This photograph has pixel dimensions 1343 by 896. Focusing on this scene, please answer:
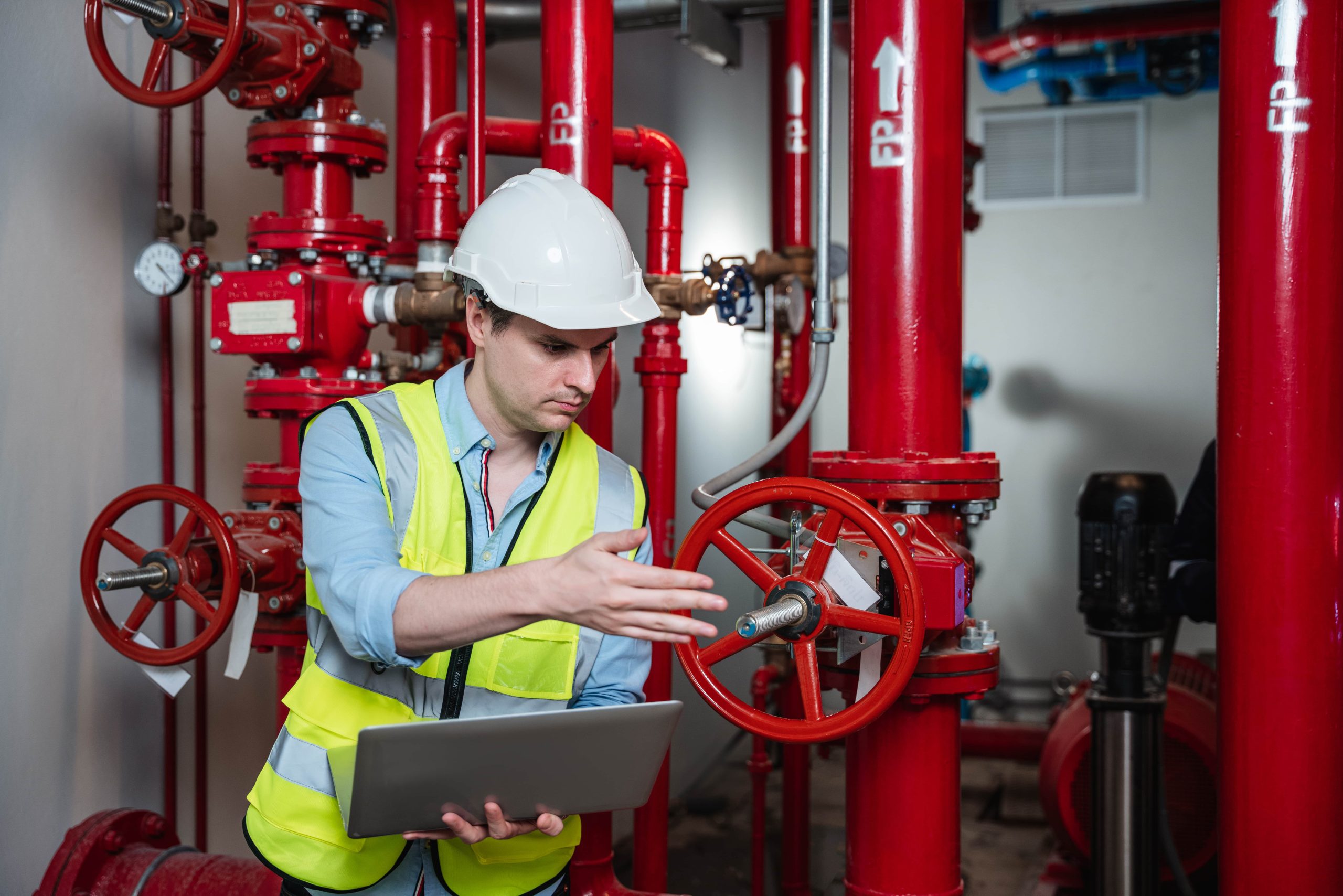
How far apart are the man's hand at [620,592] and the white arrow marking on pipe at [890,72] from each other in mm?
934

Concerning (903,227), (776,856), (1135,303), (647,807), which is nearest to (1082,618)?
(1135,303)

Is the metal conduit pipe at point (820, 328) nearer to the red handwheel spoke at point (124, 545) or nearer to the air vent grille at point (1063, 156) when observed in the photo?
the red handwheel spoke at point (124, 545)

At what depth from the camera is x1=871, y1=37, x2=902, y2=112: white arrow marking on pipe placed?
167 cm

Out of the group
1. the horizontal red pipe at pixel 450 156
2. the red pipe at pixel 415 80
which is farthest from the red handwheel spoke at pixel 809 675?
the red pipe at pixel 415 80

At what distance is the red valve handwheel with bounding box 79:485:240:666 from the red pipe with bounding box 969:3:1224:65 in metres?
3.29

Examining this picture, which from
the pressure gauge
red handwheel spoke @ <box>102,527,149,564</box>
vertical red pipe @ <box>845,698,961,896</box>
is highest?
the pressure gauge

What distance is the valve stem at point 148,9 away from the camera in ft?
5.83

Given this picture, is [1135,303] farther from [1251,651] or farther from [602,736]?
[602,736]

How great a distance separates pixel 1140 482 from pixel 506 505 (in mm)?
1906

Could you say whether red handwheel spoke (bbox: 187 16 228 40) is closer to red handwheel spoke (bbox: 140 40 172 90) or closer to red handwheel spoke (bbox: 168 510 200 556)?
red handwheel spoke (bbox: 140 40 172 90)

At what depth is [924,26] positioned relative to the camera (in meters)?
1.67

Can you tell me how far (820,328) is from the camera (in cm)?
175

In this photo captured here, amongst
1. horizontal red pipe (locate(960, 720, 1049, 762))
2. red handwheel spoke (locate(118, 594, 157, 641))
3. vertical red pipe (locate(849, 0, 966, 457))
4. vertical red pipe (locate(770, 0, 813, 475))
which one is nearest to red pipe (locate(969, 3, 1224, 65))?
vertical red pipe (locate(770, 0, 813, 475))

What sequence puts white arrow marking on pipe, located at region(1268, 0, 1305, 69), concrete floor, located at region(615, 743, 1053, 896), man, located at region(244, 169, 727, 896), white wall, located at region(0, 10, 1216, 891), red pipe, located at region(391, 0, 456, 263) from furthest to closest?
concrete floor, located at region(615, 743, 1053, 896), red pipe, located at region(391, 0, 456, 263), white wall, located at region(0, 10, 1216, 891), white arrow marking on pipe, located at region(1268, 0, 1305, 69), man, located at region(244, 169, 727, 896)
